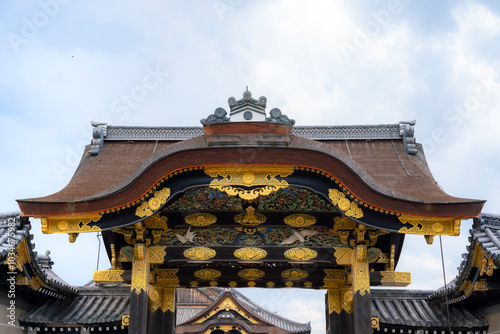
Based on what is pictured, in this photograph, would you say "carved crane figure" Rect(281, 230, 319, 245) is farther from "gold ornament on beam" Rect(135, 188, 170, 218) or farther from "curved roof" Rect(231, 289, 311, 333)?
"curved roof" Rect(231, 289, 311, 333)

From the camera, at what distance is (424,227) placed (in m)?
8.12

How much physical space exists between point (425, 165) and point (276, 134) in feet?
12.7

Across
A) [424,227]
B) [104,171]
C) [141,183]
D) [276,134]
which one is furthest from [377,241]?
[104,171]

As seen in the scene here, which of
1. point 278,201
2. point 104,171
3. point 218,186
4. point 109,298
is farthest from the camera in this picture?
point 109,298

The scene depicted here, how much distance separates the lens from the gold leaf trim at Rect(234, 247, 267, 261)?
9055 mm

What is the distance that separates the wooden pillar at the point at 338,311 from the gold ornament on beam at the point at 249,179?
344 centimetres

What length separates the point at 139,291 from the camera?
8.46 metres

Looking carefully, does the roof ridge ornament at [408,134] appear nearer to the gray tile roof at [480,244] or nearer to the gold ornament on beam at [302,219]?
the gray tile roof at [480,244]

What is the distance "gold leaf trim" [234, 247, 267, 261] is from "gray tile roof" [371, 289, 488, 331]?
3.81 metres

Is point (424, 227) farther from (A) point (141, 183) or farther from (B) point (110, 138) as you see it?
(B) point (110, 138)

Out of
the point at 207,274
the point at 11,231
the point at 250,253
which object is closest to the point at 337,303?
the point at 250,253

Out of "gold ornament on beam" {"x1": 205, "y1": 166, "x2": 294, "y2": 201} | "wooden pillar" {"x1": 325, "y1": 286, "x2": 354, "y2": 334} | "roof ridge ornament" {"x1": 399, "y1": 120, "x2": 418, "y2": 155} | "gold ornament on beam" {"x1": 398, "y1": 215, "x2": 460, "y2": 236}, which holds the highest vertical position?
"roof ridge ornament" {"x1": 399, "y1": 120, "x2": 418, "y2": 155}

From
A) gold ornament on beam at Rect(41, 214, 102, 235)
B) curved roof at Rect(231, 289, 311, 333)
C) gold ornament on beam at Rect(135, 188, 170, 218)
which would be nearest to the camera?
gold ornament on beam at Rect(135, 188, 170, 218)

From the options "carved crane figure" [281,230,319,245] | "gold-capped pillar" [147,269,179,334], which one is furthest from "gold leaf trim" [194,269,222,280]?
"carved crane figure" [281,230,319,245]
